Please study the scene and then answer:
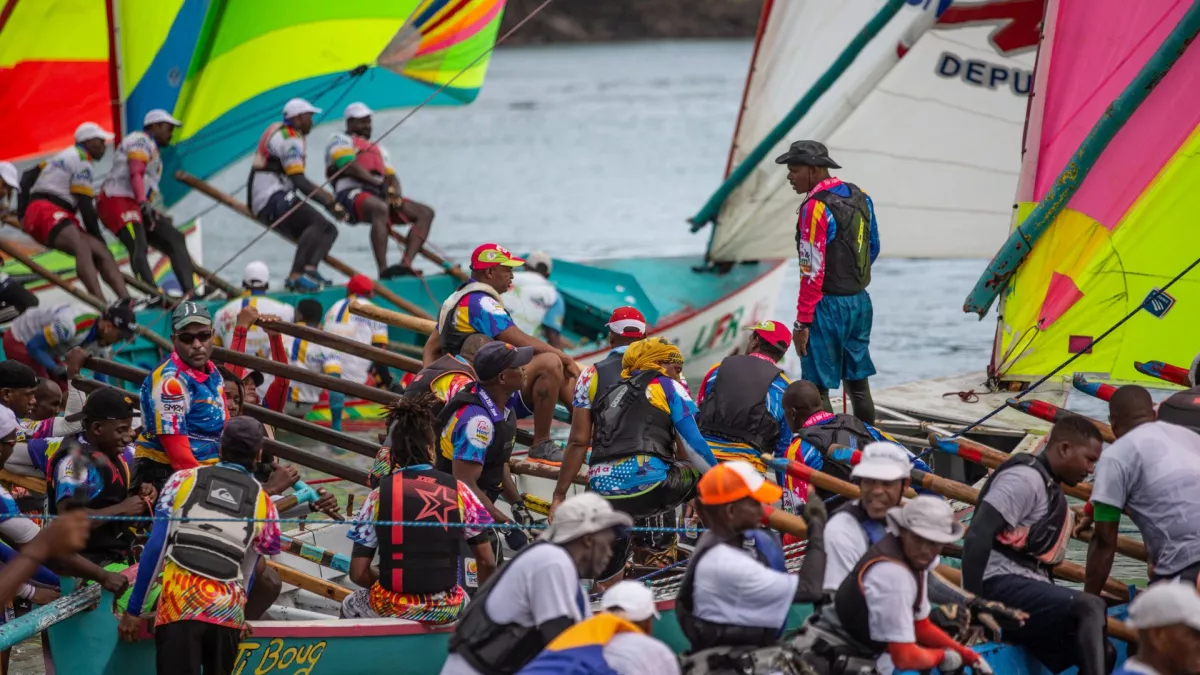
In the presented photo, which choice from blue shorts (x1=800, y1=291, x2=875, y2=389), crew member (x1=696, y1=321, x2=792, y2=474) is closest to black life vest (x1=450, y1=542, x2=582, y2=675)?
crew member (x1=696, y1=321, x2=792, y2=474)

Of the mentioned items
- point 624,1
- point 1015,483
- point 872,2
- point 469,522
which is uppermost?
point 872,2

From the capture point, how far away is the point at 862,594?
266 inches

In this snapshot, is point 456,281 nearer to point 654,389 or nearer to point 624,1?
point 654,389

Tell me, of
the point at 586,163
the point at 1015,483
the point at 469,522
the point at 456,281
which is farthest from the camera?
the point at 586,163

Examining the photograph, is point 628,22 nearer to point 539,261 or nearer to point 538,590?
point 539,261

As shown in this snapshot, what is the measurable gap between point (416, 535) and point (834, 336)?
394cm

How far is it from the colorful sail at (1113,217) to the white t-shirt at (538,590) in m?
5.94

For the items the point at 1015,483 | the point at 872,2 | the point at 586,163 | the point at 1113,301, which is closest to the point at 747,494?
the point at 1015,483

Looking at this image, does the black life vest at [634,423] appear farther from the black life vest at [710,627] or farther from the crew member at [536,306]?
the crew member at [536,306]

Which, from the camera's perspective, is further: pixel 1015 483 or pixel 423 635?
pixel 423 635

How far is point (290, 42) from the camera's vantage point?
18734 mm

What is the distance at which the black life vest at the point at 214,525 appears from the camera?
7602mm

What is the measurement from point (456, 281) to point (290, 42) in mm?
3451

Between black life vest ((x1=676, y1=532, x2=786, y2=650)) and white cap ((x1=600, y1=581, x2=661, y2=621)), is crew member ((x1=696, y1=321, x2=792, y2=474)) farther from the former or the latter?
white cap ((x1=600, y1=581, x2=661, y2=621))
